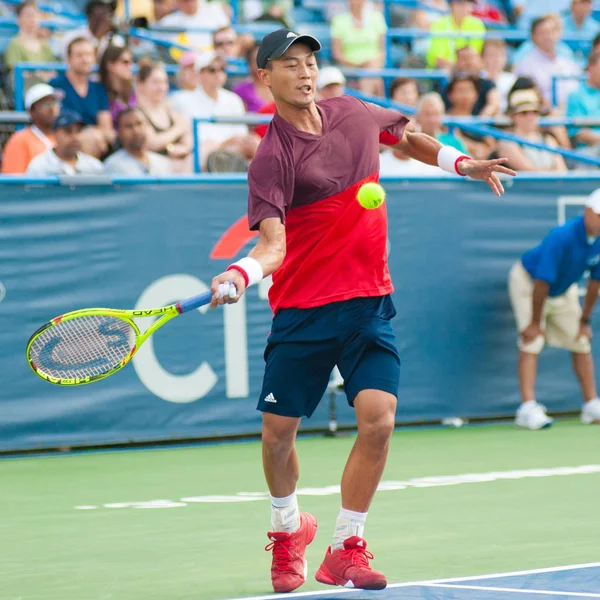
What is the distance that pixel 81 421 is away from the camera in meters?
9.62

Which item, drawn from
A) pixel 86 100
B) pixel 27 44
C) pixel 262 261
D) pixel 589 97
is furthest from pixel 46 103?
pixel 589 97

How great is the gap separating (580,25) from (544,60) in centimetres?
245

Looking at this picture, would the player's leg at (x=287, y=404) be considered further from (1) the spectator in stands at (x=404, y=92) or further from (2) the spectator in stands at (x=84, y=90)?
(1) the spectator in stands at (x=404, y=92)

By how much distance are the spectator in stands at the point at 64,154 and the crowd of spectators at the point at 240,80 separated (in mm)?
11

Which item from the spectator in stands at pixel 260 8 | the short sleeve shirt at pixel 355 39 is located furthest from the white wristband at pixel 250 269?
the spectator in stands at pixel 260 8

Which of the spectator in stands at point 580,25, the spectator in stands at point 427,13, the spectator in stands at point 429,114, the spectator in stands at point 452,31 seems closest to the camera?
the spectator in stands at point 429,114

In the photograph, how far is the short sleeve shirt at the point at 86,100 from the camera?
36.1 ft

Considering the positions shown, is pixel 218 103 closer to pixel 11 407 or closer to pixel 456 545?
pixel 11 407

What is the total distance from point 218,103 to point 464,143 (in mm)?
2416

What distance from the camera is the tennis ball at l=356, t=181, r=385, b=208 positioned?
197 inches

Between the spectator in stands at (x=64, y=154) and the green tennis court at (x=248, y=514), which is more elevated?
the spectator in stands at (x=64, y=154)

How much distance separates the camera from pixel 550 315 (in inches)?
434

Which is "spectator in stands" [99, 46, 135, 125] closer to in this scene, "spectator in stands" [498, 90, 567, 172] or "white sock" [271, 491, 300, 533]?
"spectator in stands" [498, 90, 567, 172]

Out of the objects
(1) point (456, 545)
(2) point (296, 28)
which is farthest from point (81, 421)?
(2) point (296, 28)
